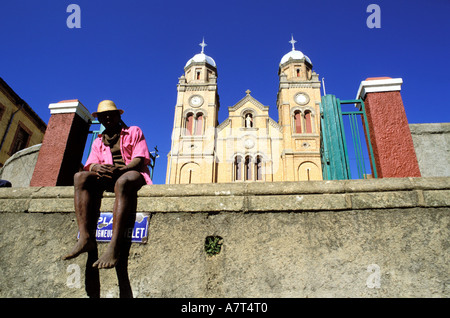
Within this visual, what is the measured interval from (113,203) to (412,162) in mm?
3467

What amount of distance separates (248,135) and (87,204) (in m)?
22.3

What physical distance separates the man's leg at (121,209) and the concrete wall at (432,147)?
13.8 ft

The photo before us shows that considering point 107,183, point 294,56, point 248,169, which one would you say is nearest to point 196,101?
point 248,169

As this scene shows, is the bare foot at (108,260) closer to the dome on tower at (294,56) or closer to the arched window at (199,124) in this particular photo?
the arched window at (199,124)

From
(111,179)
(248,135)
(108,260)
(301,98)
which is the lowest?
(108,260)

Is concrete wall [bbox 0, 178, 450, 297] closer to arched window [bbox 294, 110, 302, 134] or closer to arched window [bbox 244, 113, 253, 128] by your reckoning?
arched window [bbox 294, 110, 302, 134]

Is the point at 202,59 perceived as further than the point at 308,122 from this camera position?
Yes

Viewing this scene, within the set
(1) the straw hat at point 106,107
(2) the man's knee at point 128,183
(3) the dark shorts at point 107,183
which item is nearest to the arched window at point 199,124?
(1) the straw hat at point 106,107

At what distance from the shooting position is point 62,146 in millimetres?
3729

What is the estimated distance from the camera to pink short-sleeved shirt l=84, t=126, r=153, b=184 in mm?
2801

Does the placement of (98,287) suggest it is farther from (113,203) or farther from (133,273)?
(113,203)

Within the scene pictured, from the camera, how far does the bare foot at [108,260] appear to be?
204 centimetres

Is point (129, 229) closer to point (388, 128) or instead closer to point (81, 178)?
point (81, 178)

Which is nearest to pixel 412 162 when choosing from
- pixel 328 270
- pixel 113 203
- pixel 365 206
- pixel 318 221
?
pixel 365 206
